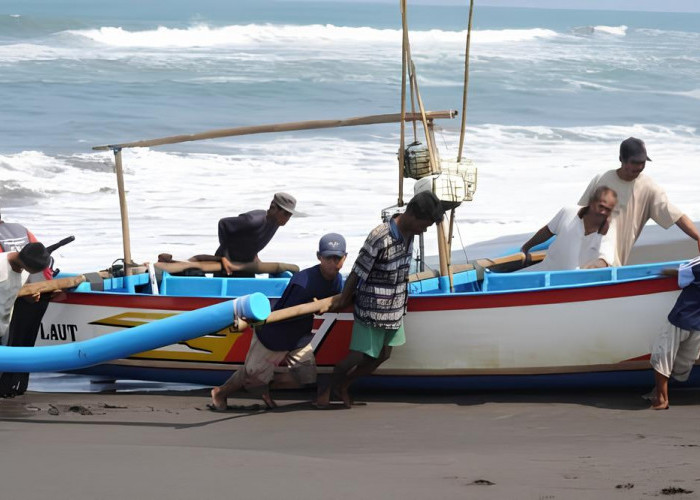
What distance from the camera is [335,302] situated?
267 inches

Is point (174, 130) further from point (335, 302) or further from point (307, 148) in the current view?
point (335, 302)

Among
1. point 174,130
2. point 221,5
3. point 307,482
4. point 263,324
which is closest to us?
point 307,482

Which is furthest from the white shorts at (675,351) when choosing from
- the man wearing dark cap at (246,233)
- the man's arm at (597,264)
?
the man wearing dark cap at (246,233)

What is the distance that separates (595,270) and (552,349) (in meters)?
0.91

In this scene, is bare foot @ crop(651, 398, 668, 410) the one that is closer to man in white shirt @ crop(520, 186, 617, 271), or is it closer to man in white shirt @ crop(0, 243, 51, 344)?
man in white shirt @ crop(520, 186, 617, 271)

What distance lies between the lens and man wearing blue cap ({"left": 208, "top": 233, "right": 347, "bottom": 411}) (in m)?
6.72

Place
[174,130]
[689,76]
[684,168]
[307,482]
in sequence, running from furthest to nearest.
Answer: [689,76], [174,130], [684,168], [307,482]

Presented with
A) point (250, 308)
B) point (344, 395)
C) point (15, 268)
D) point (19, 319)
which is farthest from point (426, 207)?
point (19, 319)

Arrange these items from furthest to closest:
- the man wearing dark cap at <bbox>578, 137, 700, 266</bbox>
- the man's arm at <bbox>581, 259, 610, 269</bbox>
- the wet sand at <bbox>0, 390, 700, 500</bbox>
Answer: the man's arm at <bbox>581, 259, 610, 269</bbox>, the man wearing dark cap at <bbox>578, 137, 700, 266</bbox>, the wet sand at <bbox>0, 390, 700, 500</bbox>

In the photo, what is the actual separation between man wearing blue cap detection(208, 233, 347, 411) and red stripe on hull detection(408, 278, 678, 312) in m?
0.59

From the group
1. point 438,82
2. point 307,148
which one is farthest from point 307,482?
point 438,82

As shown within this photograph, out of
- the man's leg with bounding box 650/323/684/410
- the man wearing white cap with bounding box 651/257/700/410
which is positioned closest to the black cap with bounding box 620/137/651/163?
the man wearing white cap with bounding box 651/257/700/410

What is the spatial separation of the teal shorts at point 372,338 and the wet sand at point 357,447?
0.42 metres

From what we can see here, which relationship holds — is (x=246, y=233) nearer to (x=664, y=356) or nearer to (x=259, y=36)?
(x=664, y=356)
